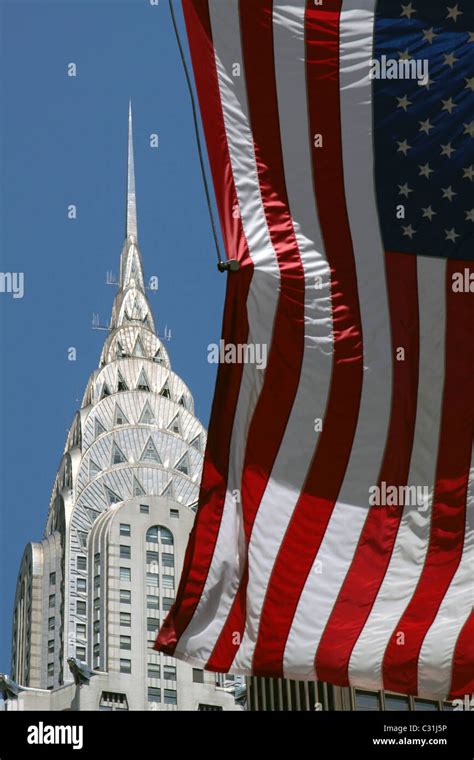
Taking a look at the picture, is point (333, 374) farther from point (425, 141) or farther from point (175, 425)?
point (175, 425)

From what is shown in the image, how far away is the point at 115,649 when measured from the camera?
138 metres

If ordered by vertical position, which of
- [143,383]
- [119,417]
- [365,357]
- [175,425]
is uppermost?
[143,383]

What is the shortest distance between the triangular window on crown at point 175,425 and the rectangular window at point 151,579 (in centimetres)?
2460

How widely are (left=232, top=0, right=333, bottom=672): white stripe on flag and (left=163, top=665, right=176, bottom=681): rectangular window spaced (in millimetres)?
114140

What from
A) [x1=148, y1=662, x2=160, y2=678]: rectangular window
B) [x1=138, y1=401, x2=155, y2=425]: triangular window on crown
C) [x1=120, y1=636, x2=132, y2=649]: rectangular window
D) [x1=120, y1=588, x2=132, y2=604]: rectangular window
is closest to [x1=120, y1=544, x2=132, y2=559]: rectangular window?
[x1=120, y1=588, x2=132, y2=604]: rectangular window

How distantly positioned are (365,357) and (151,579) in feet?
395

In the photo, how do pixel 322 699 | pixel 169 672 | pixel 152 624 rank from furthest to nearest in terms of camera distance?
pixel 152 624
pixel 169 672
pixel 322 699

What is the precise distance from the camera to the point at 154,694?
436 ft

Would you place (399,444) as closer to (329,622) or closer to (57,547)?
(329,622)

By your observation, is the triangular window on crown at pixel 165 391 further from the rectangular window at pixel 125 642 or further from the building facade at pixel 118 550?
the rectangular window at pixel 125 642

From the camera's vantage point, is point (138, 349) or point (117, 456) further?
point (138, 349)

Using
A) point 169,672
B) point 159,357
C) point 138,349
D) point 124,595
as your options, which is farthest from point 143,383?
point 169,672

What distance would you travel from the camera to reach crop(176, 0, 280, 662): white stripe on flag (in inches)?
896

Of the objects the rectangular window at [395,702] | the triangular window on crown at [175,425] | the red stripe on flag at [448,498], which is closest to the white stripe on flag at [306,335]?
the red stripe on flag at [448,498]
